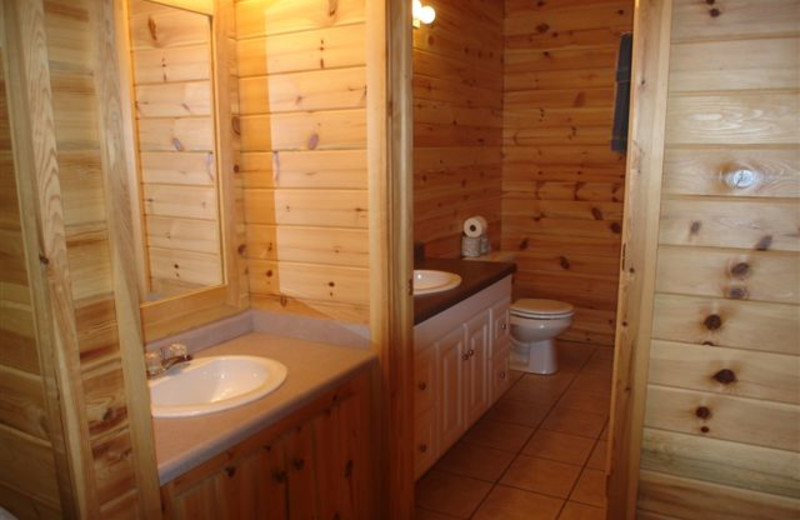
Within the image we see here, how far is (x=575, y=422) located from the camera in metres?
3.27

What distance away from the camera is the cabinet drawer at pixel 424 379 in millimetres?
2357

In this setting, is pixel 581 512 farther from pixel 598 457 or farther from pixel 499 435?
pixel 499 435

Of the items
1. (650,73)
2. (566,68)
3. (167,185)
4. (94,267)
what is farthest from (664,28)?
(566,68)

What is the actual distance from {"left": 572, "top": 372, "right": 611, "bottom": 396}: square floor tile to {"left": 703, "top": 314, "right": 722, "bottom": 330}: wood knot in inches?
88.4

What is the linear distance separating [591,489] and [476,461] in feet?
1.73

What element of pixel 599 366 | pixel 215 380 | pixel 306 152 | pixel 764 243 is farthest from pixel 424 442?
pixel 599 366

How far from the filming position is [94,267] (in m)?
1.10

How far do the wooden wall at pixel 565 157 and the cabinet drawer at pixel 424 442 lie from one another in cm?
229

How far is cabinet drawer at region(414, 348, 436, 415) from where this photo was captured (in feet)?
7.73

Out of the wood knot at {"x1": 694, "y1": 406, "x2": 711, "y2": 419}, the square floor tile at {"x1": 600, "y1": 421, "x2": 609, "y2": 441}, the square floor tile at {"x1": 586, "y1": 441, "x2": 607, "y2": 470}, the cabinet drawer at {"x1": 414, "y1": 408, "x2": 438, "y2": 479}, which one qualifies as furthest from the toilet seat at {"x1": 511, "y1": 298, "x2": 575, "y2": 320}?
the wood knot at {"x1": 694, "y1": 406, "x2": 711, "y2": 419}

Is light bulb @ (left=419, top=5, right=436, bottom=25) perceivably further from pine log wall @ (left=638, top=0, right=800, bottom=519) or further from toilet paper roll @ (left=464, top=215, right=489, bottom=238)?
pine log wall @ (left=638, top=0, right=800, bottom=519)

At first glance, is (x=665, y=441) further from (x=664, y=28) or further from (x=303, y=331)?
(x=303, y=331)

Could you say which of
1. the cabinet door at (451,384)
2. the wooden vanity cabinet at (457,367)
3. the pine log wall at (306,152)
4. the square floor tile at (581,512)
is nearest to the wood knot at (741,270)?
the pine log wall at (306,152)

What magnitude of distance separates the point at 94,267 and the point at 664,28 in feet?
4.40
